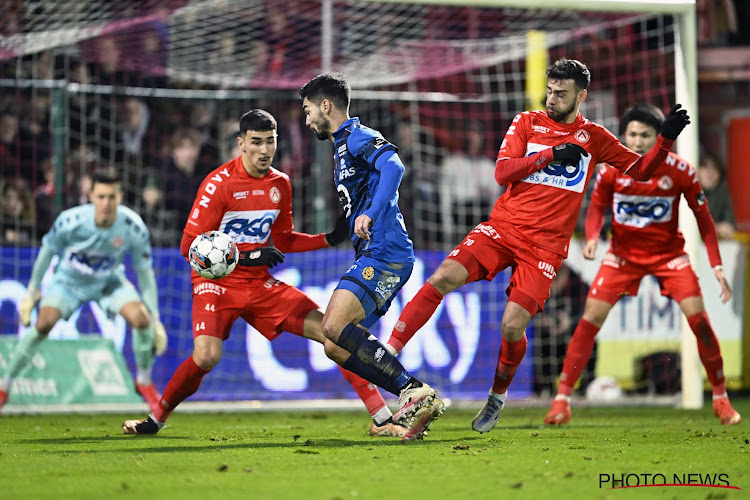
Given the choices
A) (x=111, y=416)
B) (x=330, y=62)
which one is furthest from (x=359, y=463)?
(x=330, y=62)

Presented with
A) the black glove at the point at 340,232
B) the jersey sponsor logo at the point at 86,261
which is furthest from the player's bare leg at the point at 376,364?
the jersey sponsor logo at the point at 86,261

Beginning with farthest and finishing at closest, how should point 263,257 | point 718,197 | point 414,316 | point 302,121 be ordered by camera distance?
point 302,121 < point 718,197 < point 414,316 < point 263,257

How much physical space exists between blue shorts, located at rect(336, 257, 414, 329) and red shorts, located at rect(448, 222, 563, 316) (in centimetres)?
69

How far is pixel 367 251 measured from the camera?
6141 millimetres

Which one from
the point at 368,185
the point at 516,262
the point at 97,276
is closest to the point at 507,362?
the point at 516,262

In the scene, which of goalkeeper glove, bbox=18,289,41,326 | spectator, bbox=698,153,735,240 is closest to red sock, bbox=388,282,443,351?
goalkeeper glove, bbox=18,289,41,326

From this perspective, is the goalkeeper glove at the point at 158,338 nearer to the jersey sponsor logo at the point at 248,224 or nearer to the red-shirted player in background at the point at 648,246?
the jersey sponsor logo at the point at 248,224

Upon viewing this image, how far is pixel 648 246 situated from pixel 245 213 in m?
3.25

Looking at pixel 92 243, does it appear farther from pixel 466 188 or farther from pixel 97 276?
pixel 466 188

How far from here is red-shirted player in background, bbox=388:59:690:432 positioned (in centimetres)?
665

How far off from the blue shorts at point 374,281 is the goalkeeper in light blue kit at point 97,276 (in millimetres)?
3569

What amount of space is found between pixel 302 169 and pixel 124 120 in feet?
6.74

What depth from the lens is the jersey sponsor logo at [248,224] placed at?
687 cm

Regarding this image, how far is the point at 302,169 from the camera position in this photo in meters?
12.2
